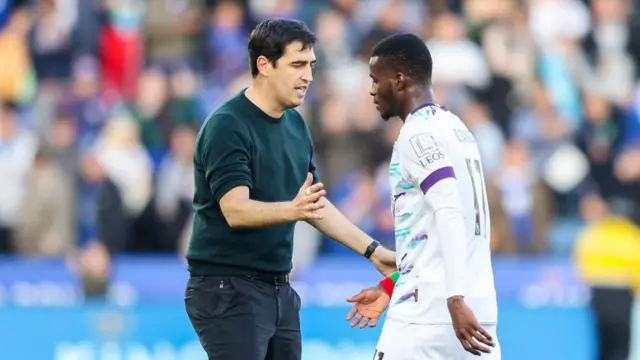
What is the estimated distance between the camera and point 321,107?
15258 millimetres

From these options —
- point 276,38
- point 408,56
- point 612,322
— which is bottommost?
point 408,56

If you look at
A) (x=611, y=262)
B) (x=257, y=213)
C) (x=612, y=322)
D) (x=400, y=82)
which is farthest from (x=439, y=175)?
(x=611, y=262)

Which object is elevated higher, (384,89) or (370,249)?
(384,89)

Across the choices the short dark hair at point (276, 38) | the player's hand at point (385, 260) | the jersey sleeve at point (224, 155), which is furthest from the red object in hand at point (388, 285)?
the short dark hair at point (276, 38)

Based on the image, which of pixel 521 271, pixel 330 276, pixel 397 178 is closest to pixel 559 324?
pixel 521 271

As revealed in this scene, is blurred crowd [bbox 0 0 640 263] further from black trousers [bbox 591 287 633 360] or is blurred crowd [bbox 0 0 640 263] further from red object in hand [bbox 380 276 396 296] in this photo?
red object in hand [bbox 380 276 396 296]

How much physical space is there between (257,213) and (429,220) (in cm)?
81

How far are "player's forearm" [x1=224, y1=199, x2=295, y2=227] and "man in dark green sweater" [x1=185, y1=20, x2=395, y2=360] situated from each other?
0.38 ft

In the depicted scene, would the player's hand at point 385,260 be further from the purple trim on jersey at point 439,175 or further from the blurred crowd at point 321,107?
the blurred crowd at point 321,107

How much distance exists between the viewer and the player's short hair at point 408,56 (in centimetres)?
654

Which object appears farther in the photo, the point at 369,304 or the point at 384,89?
the point at 369,304

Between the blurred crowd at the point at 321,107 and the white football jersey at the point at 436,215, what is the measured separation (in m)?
7.01

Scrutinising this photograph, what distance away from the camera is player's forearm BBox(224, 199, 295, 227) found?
6.53 m

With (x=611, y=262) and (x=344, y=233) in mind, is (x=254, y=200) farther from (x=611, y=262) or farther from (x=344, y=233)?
(x=611, y=262)
